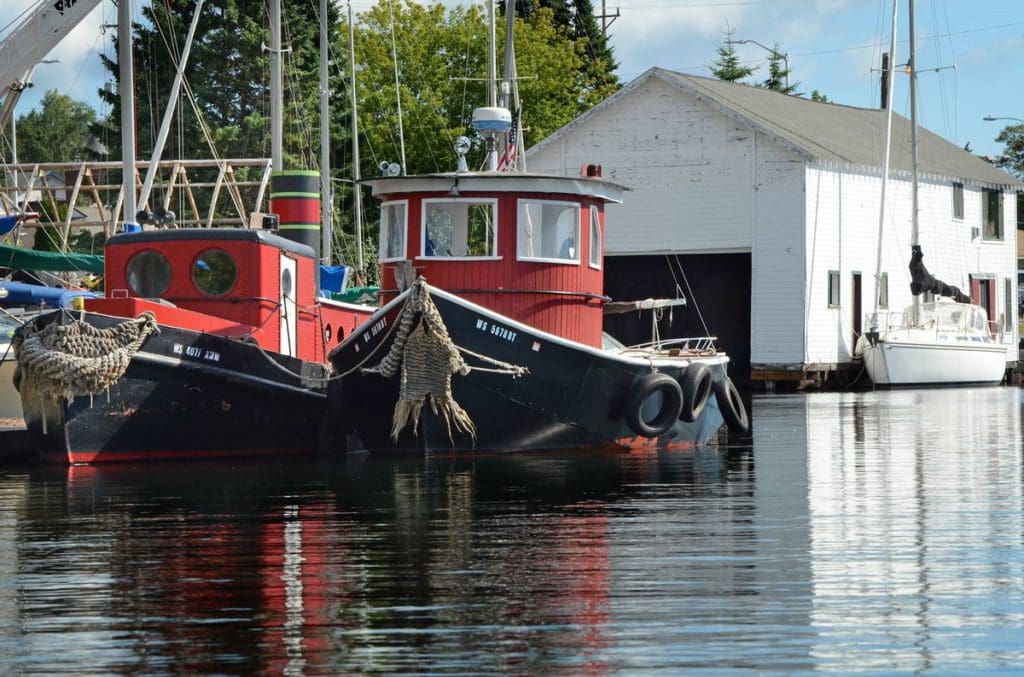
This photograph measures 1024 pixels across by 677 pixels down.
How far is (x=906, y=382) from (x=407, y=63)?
1000 inches

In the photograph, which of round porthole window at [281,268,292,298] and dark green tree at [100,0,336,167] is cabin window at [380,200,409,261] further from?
dark green tree at [100,0,336,167]

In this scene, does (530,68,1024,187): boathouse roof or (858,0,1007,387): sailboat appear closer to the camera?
(530,68,1024,187): boathouse roof

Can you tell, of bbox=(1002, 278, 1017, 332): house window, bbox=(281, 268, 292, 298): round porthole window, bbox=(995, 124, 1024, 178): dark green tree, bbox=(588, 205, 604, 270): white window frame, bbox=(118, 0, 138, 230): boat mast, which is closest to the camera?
bbox=(588, 205, 604, 270): white window frame

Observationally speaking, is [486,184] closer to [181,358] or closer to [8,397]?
[181,358]

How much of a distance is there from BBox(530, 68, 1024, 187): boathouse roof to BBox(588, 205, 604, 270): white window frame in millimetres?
19611

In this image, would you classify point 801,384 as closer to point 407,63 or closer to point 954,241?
point 954,241

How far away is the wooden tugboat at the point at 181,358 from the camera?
18.3 m

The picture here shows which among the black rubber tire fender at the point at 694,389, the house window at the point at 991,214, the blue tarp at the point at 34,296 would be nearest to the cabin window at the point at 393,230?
the black rubber tire fender at the point at 694,389

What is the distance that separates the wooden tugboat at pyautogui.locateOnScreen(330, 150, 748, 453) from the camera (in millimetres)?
18594

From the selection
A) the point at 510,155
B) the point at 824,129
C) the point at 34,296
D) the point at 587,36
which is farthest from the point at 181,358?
the point at 587,36

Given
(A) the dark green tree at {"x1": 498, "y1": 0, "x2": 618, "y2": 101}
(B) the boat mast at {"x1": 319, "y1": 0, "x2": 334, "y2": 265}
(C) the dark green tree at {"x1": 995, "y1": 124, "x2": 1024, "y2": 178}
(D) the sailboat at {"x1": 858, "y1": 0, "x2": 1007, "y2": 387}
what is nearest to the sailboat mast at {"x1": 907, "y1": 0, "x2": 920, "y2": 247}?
(D) the sailboat at {"x1": 858, "y1": 0, "x2": 1007, "y2": 387}

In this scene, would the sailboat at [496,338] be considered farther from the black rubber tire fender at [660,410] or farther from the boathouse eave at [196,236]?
the boathouse eave at [196,236]

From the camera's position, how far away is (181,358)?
18.9 meters

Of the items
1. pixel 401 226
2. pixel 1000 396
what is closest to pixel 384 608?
pixel 401 226
